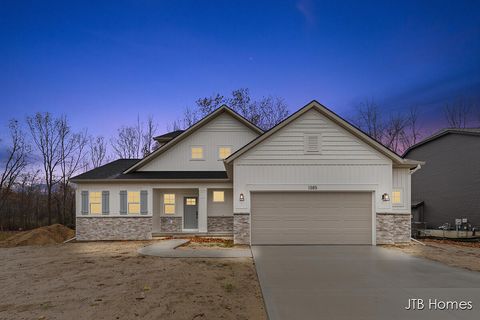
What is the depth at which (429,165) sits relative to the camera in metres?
23.5

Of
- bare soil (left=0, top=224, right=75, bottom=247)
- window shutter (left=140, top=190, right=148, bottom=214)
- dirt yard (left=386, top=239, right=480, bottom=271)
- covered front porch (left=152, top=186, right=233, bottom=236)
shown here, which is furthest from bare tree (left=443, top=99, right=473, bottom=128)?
bare soil (left=0, top=224, right=75, bottom=247)

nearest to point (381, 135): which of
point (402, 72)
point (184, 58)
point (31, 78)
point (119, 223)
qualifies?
point (402, 72)

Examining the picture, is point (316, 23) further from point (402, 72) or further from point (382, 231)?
point (382, 231)

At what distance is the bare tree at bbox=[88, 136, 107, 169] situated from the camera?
102 ft

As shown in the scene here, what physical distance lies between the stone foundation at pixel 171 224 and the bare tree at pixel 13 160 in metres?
16.0

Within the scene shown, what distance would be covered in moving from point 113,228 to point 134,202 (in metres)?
1.69

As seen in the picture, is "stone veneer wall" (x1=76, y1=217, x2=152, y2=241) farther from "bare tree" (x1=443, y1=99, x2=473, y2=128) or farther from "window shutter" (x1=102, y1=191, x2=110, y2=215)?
"bare tree" (x1=443, y1=99, x2=473, y2=128)

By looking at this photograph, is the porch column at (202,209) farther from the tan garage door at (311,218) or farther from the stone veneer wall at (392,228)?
the stone veneer wall at (392,228)

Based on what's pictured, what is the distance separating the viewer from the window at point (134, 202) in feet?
52.4

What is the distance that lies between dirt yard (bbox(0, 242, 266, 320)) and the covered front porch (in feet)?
19.7

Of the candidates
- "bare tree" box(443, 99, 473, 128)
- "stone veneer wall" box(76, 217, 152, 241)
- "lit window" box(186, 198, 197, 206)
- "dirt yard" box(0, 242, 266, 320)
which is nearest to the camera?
"dirt yard" box(0, 242, 266, 320)

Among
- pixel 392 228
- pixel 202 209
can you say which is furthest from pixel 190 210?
pixel 392 228

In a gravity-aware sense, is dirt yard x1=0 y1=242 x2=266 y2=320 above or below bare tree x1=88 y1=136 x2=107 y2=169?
below

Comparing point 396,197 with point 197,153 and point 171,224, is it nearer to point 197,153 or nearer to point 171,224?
point 197,153
